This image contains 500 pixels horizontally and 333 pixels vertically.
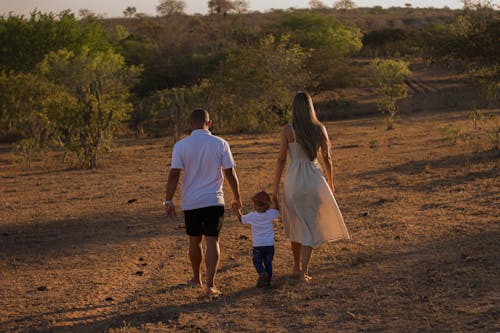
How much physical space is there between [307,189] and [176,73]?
128 ft

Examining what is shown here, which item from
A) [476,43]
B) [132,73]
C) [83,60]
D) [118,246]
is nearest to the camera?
[118,246]

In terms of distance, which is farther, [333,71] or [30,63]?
[333,71]

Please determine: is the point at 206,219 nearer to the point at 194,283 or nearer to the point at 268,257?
the point at 268,257

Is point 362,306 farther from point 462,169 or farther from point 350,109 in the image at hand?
point 350,109

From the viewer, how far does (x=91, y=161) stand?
16.8 metres

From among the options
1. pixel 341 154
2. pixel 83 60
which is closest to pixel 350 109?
pixel 83 60

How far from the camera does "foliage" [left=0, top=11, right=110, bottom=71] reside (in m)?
34.9

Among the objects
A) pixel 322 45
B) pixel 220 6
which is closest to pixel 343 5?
pixel 220 6

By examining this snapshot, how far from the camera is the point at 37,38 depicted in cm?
3562

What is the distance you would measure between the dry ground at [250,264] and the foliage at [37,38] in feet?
74.5

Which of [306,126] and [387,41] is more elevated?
[387,41]

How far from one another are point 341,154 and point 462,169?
196 inches

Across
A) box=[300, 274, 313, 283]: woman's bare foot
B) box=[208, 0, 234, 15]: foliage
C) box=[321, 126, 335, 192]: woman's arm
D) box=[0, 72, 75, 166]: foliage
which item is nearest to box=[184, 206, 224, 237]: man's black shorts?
box=[300, 274, 313, 283]: woman's bare foot

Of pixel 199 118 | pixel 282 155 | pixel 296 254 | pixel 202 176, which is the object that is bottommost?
pixel 296 254
